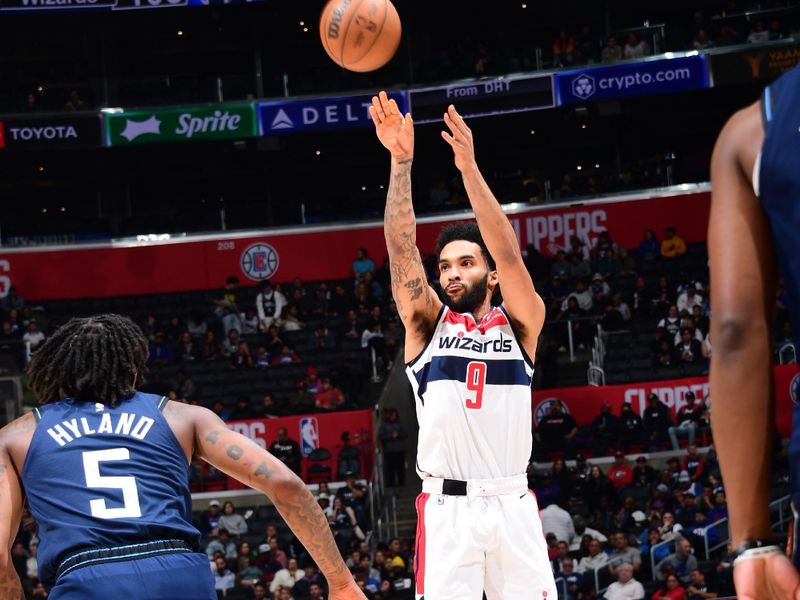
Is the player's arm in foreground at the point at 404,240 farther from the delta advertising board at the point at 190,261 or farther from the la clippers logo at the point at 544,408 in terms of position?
the delta advertising board at the point at 190,261

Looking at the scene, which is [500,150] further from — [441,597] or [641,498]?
[441,597]

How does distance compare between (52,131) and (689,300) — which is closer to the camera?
(689,300)

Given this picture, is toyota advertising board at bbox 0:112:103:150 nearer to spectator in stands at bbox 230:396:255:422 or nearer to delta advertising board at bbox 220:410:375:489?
spectator in stands at bbox 230:396:255:422

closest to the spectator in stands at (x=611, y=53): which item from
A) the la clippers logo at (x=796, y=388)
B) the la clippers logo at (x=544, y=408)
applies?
the la clippers logo at (x=544, y=408)

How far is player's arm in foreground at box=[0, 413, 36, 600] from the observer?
371 cm

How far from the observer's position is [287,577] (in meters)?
15.5

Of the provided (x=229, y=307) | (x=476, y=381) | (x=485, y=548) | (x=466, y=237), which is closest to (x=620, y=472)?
(x=229, y=307)

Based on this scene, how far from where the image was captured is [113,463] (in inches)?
148

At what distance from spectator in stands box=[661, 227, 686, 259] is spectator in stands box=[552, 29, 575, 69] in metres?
4.58

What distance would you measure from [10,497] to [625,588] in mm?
11328


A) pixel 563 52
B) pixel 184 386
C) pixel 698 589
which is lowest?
pixel 698 589

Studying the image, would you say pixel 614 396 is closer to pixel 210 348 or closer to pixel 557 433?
pixel 557 433

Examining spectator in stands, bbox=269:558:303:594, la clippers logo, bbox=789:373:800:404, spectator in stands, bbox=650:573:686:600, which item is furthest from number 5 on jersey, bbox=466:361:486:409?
spectator in stands, bbox=269:558:303:594

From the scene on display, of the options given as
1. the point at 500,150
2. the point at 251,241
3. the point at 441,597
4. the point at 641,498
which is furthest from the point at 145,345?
the point at 500,150
